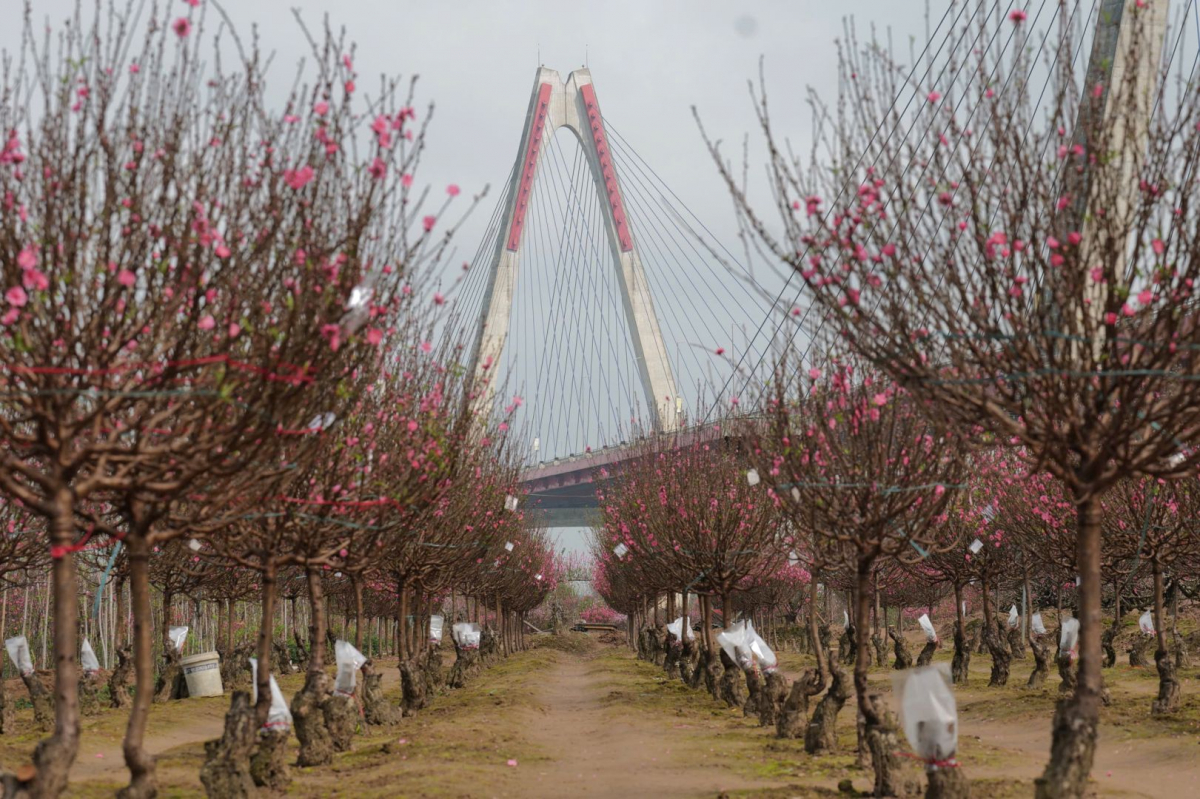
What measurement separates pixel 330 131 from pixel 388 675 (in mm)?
27067

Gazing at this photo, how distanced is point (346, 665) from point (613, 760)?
3.25m

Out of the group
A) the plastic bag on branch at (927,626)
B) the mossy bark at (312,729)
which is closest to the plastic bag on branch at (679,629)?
the plastic bag on branch at (927,626)

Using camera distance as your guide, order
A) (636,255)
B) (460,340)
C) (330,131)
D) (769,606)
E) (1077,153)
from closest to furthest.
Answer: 1. (1077,153)
2. (330,131)
3. (460,340)
4. (769,606)
5. (636,255)

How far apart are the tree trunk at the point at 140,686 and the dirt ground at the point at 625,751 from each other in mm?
1605

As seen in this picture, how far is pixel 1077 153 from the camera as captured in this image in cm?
698

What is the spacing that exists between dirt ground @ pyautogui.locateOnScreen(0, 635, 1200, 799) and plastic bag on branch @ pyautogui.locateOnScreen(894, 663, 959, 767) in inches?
56.1

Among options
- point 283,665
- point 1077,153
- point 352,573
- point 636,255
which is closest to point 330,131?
point 1077,153

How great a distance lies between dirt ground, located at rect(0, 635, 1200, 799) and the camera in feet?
34.0

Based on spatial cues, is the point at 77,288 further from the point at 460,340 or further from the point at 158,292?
the point at 460,340

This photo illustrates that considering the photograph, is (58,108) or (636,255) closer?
(58,108)

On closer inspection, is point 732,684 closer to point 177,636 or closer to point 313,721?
point 313,721

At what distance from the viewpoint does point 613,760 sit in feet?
42.9


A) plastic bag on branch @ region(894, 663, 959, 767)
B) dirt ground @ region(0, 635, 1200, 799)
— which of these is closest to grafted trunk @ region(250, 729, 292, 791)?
dirt ground @ region(0, 635, 1200, 799)

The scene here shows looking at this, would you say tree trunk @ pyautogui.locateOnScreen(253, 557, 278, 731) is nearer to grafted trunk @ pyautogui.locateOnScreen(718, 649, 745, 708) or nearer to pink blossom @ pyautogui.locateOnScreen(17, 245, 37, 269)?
pink blossom @ pyautogui.locateOnScreen(17, 245, 37, 269)
